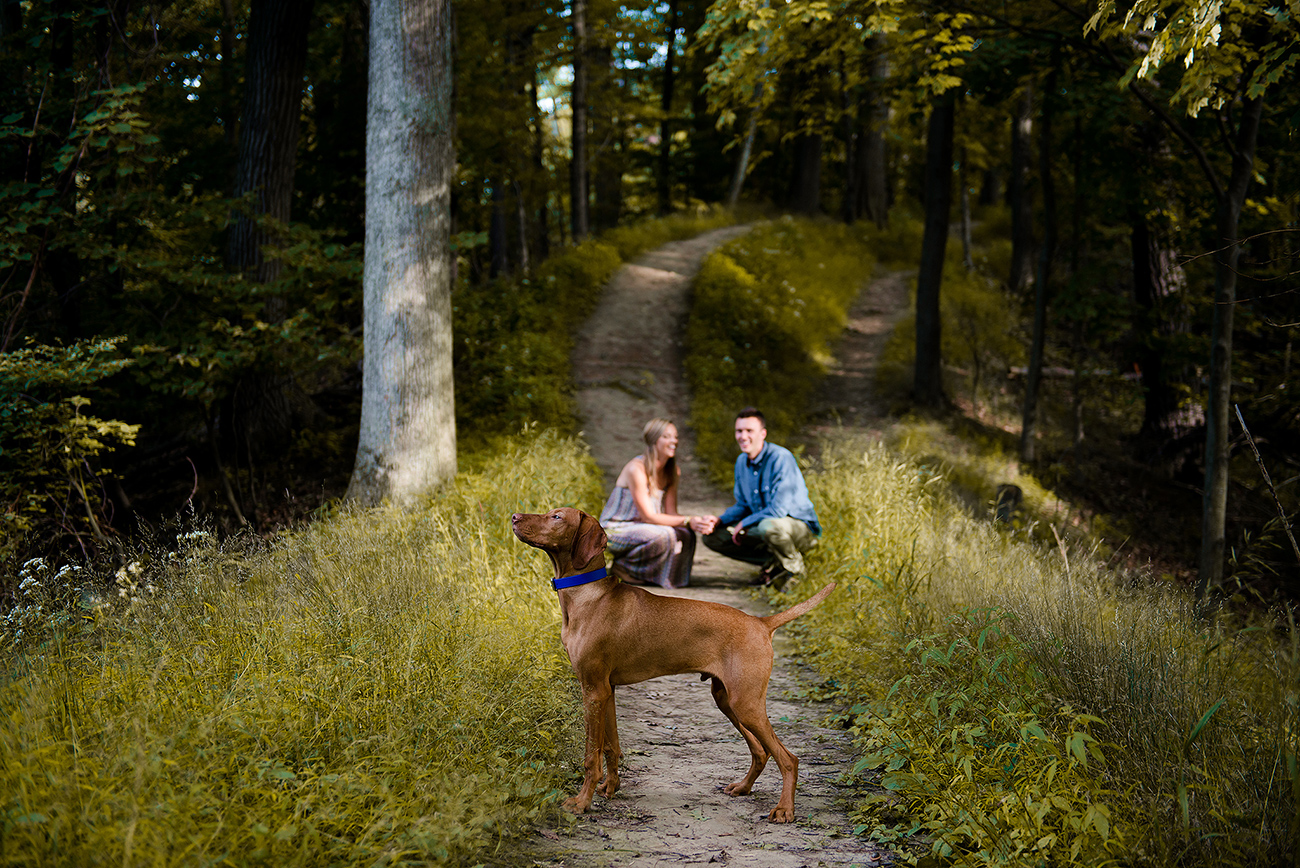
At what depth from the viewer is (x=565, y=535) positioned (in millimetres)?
3775

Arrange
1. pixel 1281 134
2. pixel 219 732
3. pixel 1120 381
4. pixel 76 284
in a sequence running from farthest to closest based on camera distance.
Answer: pixel 1120 381
pixel 1281 134
pixel 76 284
pixel 219 732

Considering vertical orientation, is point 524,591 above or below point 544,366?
below

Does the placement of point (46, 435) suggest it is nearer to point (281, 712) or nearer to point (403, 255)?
point (403, 255)

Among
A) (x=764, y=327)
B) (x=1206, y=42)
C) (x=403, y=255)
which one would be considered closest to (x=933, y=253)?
(x=764, y=327)

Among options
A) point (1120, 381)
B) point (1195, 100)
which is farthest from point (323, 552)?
point (1120, 381)

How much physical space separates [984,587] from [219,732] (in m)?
4.27

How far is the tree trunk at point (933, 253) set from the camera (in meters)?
13.0

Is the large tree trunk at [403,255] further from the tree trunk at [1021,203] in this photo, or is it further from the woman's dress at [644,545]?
the tree trunk at [1021,203]

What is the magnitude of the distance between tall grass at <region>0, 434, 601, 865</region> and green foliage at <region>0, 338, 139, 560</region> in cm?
184

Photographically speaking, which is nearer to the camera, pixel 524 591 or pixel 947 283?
pixel 524 591

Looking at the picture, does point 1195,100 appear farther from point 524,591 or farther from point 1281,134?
point 1281,134

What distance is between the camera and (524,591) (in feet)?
18.9

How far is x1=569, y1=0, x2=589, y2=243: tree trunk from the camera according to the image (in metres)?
19.2

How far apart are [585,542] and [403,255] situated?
211 inches
